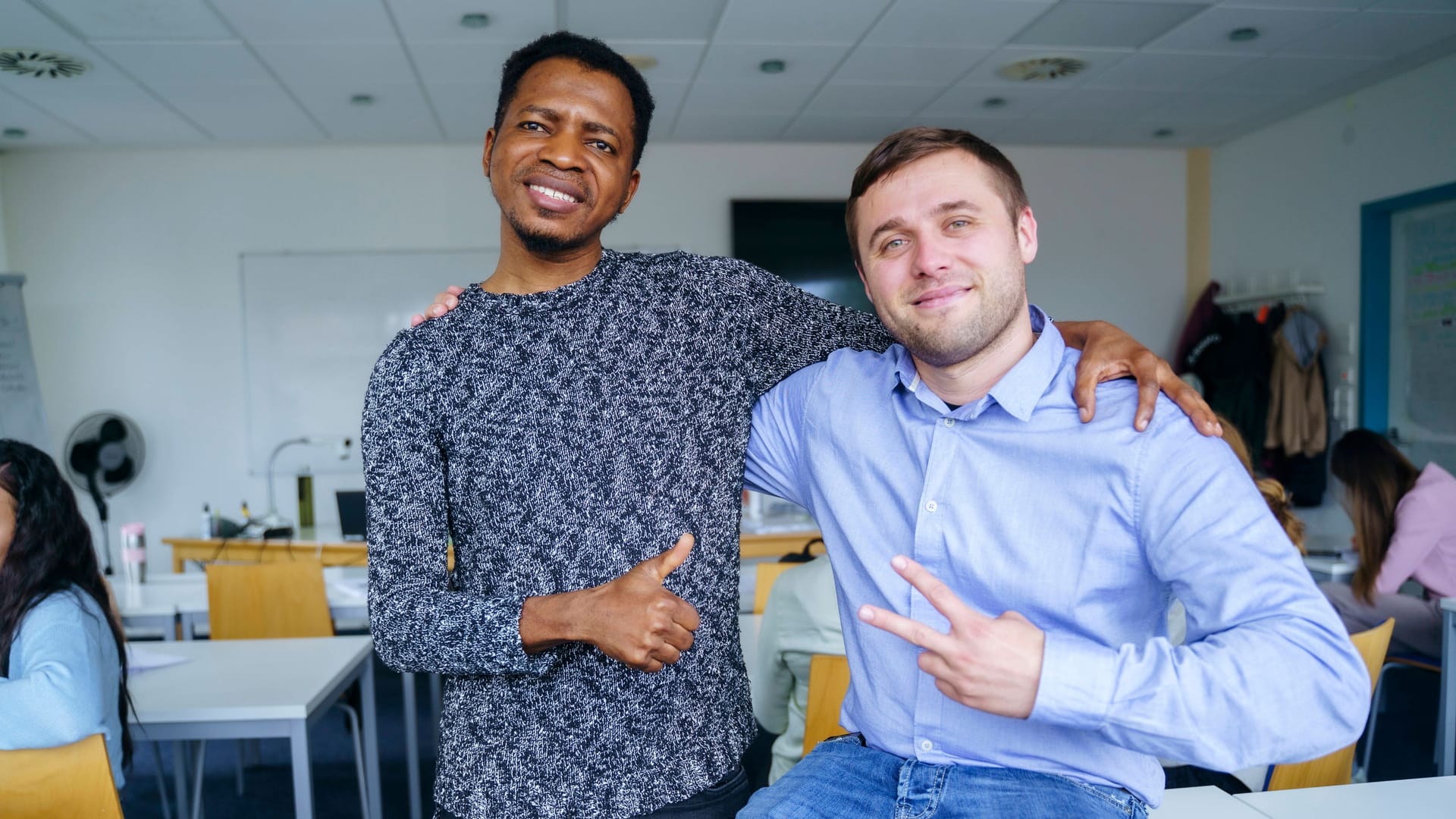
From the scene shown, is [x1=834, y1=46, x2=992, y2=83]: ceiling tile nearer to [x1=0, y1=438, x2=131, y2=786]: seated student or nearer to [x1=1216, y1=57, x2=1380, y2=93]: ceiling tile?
[x1=1216, y1=57, x2=1380, y2=93]: ceiling tile

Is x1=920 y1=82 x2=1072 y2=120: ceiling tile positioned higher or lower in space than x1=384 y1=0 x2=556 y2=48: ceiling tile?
lower

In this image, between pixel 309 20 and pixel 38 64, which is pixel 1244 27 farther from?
pixel 38 64

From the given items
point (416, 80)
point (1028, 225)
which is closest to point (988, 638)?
point (1028, 225)

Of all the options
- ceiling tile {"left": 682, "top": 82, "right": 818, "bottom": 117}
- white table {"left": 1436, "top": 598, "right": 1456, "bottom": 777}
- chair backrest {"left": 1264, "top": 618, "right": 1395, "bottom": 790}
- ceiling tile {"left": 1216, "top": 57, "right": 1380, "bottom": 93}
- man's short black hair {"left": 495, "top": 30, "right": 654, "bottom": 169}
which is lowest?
white table {"left": 1436, "top": 598, "right": 1456, "bottom": 777}

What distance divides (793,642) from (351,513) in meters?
3.10

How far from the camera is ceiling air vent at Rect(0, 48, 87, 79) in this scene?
13.9ft

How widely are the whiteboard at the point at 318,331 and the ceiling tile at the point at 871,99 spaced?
2.44 m

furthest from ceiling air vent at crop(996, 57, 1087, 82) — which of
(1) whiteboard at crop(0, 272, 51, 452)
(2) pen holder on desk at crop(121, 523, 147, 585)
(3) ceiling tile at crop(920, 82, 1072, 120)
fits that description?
(1) whiteboard at crop(0, 272, 51, 452)

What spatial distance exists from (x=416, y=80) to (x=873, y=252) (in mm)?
4260

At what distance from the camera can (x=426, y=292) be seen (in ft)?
20.3

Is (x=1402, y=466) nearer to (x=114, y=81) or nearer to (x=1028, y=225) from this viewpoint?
(x=1028, y=225)

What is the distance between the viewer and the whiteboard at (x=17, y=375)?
17.4 ft

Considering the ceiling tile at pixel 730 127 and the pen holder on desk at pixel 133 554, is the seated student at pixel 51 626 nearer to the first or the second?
the pen holder on desk at pixel 133 554

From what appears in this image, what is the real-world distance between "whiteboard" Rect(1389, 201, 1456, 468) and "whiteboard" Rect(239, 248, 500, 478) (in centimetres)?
550
